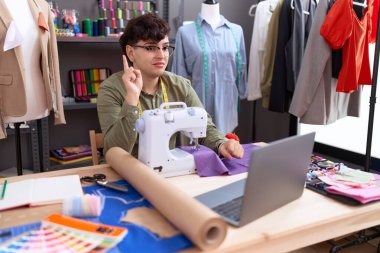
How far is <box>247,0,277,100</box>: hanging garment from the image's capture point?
319 cm

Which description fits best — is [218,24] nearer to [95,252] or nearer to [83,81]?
[83,81]

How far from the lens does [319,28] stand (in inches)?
101

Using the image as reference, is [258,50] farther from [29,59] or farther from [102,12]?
[29,59]

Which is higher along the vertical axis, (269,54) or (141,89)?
(269,54)

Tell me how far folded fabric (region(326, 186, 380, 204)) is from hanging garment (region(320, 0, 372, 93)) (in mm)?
1379

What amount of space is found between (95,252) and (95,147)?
1078 millimetres

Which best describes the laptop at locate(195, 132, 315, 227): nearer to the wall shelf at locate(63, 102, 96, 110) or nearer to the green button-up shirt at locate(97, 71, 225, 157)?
the green button-up shirt at locate(97, 71, 225, 157)

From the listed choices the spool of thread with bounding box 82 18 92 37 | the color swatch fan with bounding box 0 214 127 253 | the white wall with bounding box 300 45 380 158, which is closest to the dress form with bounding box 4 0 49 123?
the spool of thread with bounding box 82 18 92 37

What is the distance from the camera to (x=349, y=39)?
247cm

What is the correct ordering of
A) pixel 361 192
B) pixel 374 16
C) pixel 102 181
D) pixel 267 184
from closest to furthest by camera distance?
pixel 267 184 → pixel 361 192 → pixel 102 181 → pixel 374 16

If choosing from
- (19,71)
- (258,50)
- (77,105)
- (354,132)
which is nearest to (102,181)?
(19,71)

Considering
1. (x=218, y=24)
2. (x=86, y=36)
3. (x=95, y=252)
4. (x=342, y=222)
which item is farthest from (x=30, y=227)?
(x=218, y=24)

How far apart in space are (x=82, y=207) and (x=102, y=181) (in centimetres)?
29

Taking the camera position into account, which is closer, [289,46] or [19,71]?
[19,71]
